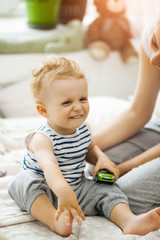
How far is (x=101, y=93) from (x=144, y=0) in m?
0.66

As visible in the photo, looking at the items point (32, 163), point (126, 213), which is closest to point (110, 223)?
point (126, 213)

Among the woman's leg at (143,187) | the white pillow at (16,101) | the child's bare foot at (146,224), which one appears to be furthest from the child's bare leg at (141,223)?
the white pillow at (16,101)

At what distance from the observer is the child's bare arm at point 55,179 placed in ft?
3.05

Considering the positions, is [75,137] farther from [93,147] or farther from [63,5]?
[63,5]

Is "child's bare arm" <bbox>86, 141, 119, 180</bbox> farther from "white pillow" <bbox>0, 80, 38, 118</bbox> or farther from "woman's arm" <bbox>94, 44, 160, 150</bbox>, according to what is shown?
"white pillow" <bbox>0, 80, 38, 118</bbox>

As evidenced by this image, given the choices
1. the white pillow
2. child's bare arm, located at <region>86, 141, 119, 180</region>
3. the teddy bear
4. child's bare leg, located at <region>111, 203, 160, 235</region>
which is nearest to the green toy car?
child's bare arm, located at <region>86, 141, 119, 180</region>

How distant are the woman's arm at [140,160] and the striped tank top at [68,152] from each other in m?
0.20

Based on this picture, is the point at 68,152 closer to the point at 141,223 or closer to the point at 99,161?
the point at 99,161

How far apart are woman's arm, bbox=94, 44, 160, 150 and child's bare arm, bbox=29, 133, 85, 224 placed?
0.38 meters

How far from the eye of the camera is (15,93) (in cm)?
224

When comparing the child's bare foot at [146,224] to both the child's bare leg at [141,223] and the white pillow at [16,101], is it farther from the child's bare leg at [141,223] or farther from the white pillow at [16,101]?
the white pillow at [16,101]

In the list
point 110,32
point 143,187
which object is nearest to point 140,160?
point 143,187

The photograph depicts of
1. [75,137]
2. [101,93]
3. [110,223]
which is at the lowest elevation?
[101,93]

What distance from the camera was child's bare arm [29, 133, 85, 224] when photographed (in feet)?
3.05
